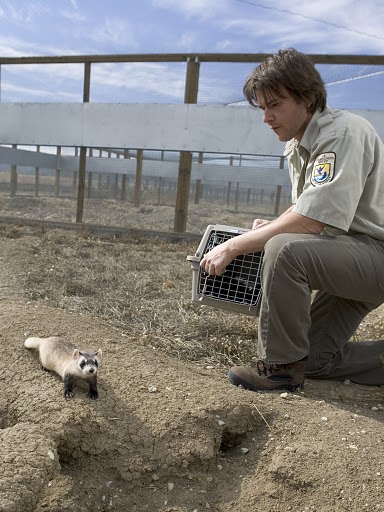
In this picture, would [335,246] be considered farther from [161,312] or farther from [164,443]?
[161,312]

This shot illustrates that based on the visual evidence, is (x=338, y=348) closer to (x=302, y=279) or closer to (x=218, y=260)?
(x=302, y=279)

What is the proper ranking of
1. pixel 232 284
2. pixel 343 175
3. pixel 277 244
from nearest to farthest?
pixel 343 175 → pixel 277 244 → pixel 232 284

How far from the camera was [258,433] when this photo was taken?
2.24 m

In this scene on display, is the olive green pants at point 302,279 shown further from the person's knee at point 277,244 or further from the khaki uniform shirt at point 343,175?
the khaki uniform shirt at point 343,175

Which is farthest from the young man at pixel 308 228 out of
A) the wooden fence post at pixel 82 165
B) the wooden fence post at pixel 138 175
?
the wooden fence post at pixel 82 165

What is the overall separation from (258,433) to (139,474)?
574 millimetres

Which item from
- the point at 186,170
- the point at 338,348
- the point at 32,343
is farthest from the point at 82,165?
the point at 338,348

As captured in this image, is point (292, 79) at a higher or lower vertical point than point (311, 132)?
higher

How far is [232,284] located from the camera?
2.70 metres

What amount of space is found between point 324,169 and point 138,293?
2523 mm

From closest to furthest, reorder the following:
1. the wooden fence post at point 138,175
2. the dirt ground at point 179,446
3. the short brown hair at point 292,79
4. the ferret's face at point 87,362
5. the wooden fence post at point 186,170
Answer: the dirt ground at point 179,446, the ferret's face at point 87,362, the short brown hair at point 292,79, the wooden fence post at point 186,170, the wooden fence post at point 138,175

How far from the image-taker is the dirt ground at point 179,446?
6.19ft

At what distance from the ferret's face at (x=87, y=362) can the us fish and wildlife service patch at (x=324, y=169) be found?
131 centimetres

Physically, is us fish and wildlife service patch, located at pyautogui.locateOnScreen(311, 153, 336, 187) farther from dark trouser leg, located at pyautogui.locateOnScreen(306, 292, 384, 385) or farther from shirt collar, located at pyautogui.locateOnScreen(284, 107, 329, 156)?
dark trouser leg, located at pyautogui.locateOnScreen(306, 292, 384, 385)
